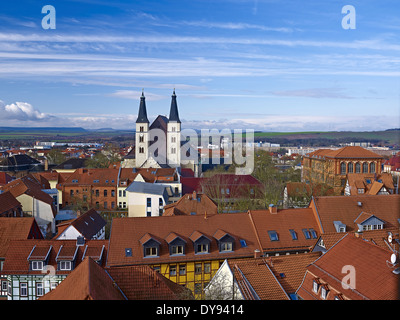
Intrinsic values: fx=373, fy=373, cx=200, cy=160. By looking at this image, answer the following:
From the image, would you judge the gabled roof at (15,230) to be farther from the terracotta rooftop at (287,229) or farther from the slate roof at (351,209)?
the slate roof at (351,209)

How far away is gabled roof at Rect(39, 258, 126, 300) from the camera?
9055 mm

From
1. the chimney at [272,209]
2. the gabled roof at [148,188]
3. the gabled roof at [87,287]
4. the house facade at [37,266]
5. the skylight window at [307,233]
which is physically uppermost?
the gabled roof at [87,287]

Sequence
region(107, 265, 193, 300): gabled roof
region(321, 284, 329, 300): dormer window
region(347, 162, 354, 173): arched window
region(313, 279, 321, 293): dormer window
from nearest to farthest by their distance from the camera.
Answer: region(321, 284, 329, 300): dormer window < region(107, 265, 193, 300): gabled roof < region(313, 279, 321, 293): dormer window < region(347, 162, 354, 173): arched window

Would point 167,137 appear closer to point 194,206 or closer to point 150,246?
point 194,206

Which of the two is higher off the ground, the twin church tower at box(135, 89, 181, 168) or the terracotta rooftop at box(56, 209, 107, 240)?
the twin church tower at box(135, 89, 181, 168)

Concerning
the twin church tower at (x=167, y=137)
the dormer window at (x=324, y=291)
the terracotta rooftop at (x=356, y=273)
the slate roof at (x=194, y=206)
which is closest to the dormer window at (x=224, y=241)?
the terracotta rooftop at (x=356, y=273)

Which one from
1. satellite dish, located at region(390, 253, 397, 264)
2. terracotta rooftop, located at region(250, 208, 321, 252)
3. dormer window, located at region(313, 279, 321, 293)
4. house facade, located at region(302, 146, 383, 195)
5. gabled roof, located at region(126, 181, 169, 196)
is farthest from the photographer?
house facade, located at region(302, 146, 383, 195)

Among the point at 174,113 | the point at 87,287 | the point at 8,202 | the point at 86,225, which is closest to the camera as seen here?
the point at 87,287

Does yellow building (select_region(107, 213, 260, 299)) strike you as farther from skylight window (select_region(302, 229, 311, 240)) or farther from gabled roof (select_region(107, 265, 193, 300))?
gabled roof (select_region(107, 265, 193, 300))

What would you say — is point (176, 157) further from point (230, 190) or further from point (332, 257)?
point (332, 257)

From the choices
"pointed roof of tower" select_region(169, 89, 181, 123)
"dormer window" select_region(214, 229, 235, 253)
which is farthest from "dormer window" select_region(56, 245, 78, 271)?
"pointed roof of tower" select_region(169, 89, 181, 123)

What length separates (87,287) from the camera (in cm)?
918

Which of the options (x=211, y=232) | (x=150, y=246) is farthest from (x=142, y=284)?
(x=211, y=232)

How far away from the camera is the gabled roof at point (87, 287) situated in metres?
9.05
